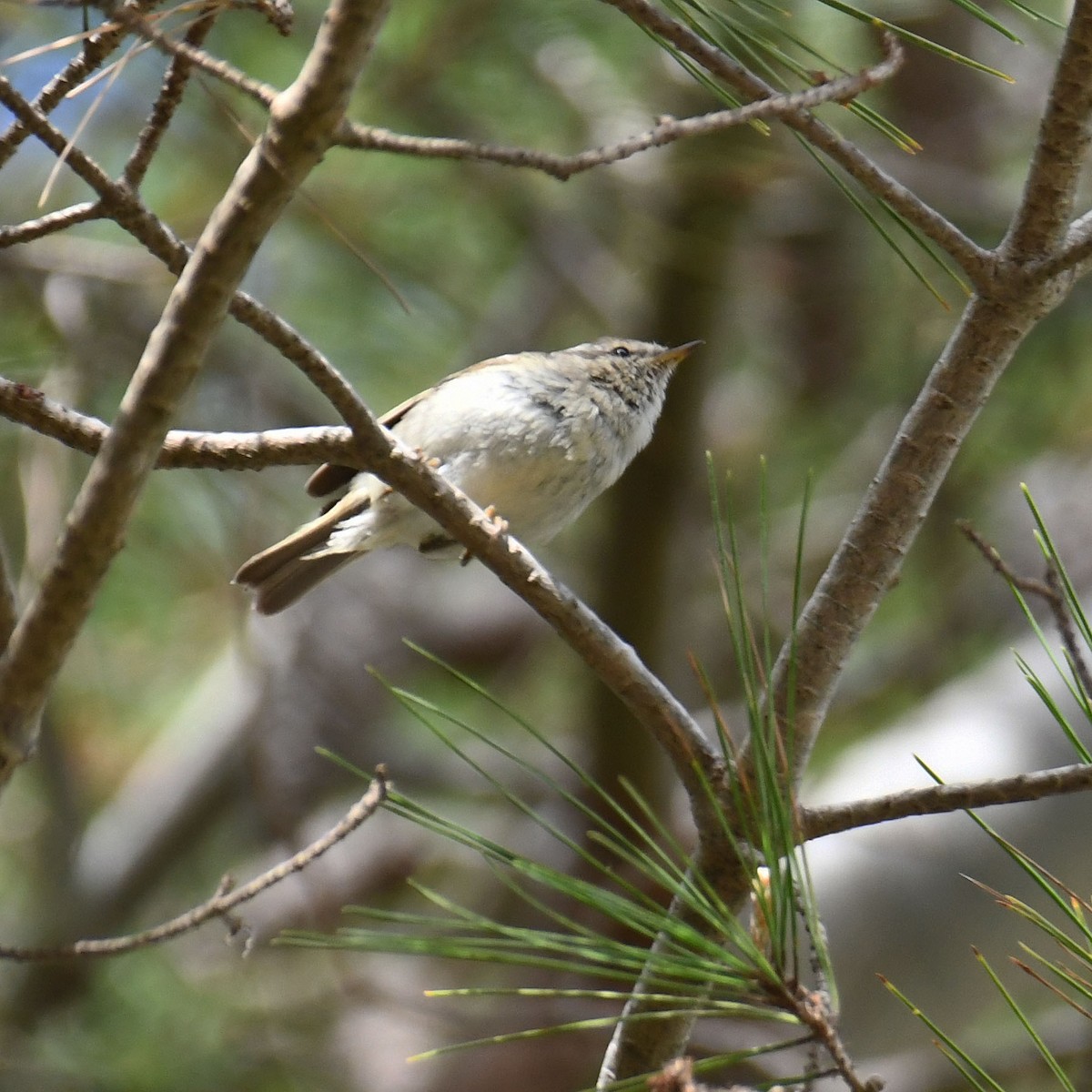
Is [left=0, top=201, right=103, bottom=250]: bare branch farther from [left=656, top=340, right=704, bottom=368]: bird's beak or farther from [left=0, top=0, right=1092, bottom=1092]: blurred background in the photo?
[left=656, top=340, right=704, bottom=368]: bird's beak

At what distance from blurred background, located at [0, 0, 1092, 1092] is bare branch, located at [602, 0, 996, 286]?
172 centimetres

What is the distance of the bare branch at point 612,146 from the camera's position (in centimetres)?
108

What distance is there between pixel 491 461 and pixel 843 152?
1.46 meters

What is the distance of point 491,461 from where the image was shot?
112 inches

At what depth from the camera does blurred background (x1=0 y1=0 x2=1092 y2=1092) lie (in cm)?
365

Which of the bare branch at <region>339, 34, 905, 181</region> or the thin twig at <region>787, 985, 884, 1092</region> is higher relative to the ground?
the bare branch at <region>339, 34, 905, 181</region>

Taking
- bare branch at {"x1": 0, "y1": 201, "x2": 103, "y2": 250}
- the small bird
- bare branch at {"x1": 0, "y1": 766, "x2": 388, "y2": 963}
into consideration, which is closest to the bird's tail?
the small bird

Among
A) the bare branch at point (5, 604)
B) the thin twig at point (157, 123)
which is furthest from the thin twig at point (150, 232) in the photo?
the bare branch at point (5, 604)

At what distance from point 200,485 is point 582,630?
3.40 meters

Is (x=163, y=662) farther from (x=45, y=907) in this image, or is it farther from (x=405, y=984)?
(x=405, y=984)

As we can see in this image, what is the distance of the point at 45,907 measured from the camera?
4473 millimetres

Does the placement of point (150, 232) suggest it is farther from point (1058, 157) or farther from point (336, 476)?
point (336, 476)

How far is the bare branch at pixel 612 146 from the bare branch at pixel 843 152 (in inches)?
8.4

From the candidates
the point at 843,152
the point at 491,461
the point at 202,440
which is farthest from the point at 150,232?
the point at 491,461
